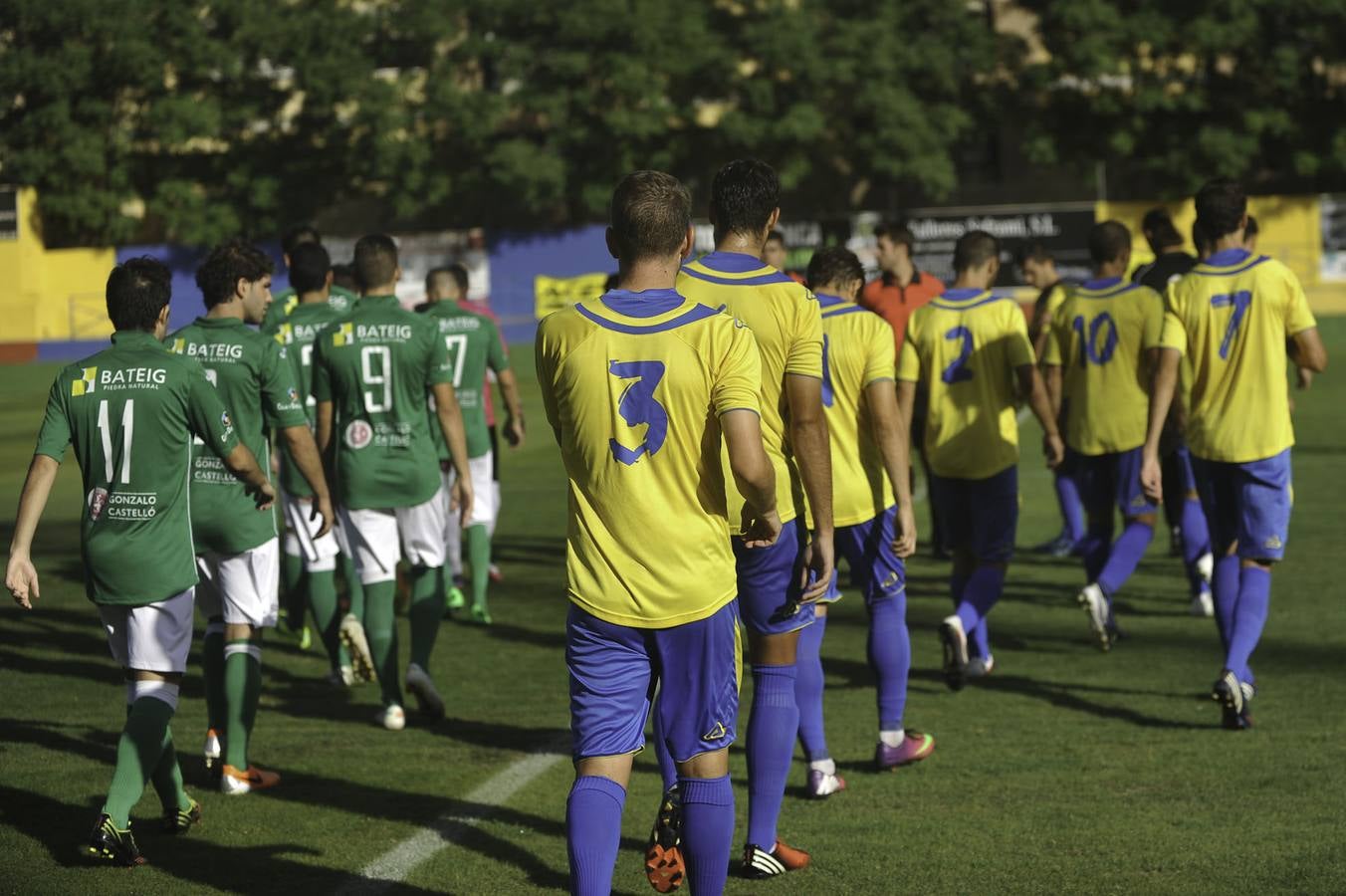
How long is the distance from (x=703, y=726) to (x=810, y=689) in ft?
5.84

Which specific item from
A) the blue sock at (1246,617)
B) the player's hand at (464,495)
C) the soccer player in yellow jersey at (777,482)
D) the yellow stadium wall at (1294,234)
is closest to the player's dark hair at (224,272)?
the player's hand at (464,495)

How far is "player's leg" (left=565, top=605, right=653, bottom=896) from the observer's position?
4.48 metres

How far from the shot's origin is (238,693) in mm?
6809

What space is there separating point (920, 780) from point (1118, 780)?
2.46ft

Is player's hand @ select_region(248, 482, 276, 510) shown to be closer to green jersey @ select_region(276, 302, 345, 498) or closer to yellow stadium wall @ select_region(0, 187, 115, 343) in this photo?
green jersey @ select_region(276, 302, 345, 498)

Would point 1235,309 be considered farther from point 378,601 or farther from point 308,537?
point 308,537

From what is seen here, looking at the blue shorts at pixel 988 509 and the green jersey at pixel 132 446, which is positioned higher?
the green jersey at pixel 132 446

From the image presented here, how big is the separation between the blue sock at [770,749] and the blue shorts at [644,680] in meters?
0.98

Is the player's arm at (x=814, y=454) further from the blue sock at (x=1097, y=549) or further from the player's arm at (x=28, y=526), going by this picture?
the blue sock at (x=1097, y=549)

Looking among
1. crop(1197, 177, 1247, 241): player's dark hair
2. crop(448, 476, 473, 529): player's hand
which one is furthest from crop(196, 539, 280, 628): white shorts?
crop(1197, 177, 1247, 241): player's dark hair

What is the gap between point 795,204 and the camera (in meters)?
51.3

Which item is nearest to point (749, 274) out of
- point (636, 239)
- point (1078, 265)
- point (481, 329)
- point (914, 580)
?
point (636, 239)

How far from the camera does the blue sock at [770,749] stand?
18.3ft

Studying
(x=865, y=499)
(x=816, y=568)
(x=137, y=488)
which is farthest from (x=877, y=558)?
→ (x=137, y=488)
